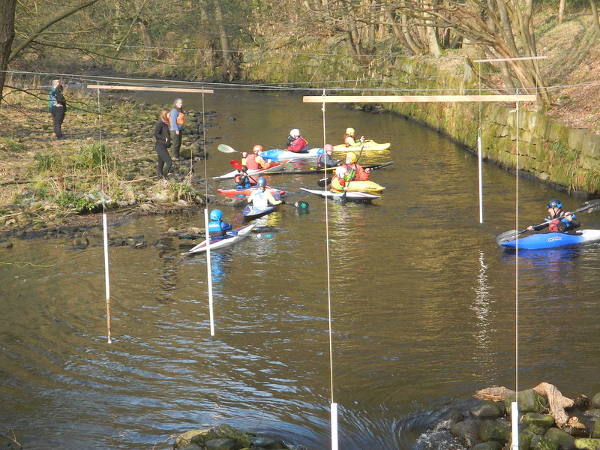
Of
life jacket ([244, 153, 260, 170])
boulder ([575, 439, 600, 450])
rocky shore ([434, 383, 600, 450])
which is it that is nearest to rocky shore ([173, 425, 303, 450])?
rocky shore ([434, 383, 600, 450])

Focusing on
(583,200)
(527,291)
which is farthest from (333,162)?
(527,291)

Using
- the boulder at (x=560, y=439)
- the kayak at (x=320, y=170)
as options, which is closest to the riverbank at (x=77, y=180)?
the kayak at (x=320, y=170)

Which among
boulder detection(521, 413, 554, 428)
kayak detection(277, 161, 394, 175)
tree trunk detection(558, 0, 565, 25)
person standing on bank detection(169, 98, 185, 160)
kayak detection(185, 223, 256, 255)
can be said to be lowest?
boulder detection(521, 413, 554, 428)

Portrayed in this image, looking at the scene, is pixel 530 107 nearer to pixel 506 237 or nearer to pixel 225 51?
pixel 506 237

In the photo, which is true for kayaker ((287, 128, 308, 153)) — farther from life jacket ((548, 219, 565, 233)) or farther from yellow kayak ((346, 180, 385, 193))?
life jacket ((548, 219, 565, 233))

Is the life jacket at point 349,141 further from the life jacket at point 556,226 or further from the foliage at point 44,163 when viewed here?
the life jacket at point 556,226

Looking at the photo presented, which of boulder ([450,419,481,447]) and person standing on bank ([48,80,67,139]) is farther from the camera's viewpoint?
person standing on bank ([48,80,67,139])

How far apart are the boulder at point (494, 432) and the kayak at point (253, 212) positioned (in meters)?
10.00

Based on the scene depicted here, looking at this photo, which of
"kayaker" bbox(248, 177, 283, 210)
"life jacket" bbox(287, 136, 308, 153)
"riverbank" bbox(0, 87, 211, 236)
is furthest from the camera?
"life jacket" bbox(287, 136, 308, 153)

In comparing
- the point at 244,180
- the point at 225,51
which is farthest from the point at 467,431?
the point at 225,51

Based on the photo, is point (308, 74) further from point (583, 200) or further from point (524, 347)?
point (524, 347)

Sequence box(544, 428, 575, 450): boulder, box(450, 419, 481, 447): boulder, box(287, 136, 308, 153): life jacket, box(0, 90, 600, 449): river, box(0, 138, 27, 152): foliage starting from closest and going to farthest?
box(544, 428, 575, 450): boulder → box(450, 419, 481, 447): boulder → box(0, 90, 600, 449): river → box(0, 138, 27, 152): foliage → box(287, 136, 308, 153): life jacket

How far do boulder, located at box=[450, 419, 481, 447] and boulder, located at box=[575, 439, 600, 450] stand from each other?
914 mm

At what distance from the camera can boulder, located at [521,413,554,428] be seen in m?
8.12
